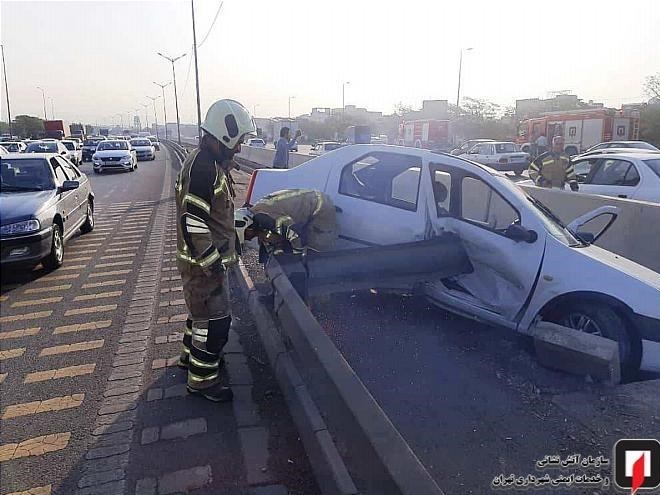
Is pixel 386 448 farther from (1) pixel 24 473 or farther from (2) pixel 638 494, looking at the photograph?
(1) pixel 24 473

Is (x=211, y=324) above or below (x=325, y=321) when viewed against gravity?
above

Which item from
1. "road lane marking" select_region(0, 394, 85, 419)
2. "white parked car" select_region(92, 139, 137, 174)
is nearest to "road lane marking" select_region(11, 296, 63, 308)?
"road lane marking" select_region(0, 394, 85, 419)

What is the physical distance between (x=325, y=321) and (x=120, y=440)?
242 cm

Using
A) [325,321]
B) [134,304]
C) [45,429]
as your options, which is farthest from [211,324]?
[134,304]

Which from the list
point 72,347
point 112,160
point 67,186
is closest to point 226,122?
point 72,347

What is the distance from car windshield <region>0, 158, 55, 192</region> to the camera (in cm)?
718

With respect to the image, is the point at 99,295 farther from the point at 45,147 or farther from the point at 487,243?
the point at 45,147

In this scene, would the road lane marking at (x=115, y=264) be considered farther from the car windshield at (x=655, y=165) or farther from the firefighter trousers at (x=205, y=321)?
the car windshield at (x=655, y=165)

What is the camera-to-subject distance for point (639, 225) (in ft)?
20.6

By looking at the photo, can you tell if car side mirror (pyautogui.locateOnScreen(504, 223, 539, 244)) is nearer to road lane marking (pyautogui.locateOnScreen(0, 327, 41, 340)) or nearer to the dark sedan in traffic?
road lane marking (pyautogui.locateOnScreen(0, 327, 41, 340))

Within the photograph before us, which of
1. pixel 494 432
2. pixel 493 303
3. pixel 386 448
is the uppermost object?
pixel 386 448

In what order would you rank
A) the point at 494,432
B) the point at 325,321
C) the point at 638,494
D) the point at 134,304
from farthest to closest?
the point at 134,304 < the point at 325,321 < the point at 494,432 < the point at 638,494

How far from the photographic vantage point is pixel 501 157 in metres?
25.2

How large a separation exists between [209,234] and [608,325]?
10.2ft
